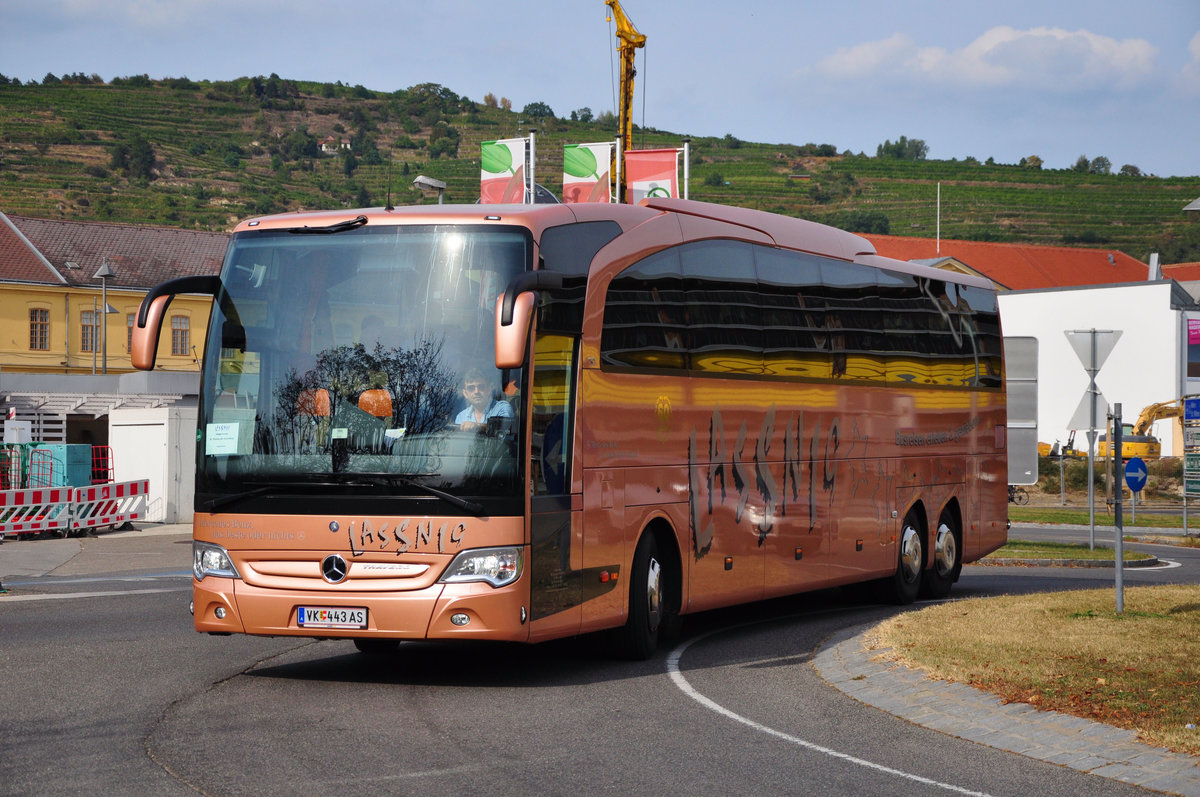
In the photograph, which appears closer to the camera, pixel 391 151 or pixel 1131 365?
pixel 1131 365

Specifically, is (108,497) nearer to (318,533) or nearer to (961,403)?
(961,403)

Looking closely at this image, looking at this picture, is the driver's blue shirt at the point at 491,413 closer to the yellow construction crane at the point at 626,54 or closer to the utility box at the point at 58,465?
the utility box at the point at 58,465

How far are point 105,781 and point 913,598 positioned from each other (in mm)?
12503

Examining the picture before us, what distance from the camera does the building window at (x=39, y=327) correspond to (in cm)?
6881

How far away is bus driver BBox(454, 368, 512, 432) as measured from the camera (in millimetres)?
10234

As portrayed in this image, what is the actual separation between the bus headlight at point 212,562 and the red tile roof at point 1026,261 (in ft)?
280

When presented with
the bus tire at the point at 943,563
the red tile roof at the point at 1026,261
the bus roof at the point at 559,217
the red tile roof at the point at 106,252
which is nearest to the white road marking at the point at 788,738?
the bus roof at the point at 559,217

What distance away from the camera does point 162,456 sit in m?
34.8

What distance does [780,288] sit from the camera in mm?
14734

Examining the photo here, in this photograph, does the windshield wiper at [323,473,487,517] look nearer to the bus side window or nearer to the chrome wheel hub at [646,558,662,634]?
the bus side window

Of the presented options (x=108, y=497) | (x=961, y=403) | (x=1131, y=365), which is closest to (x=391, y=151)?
(x=1131, y=365)

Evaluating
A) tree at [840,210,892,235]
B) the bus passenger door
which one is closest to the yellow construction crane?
the bus passenger door

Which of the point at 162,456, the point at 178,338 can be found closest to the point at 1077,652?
the point at 162,456

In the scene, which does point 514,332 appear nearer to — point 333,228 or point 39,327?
point 333,228
